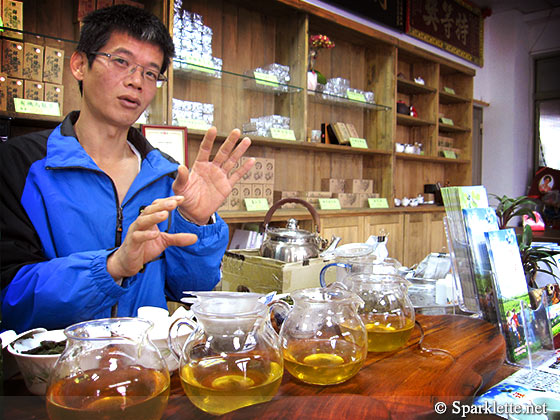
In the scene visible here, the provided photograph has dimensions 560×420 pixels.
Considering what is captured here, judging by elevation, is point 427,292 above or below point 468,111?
below

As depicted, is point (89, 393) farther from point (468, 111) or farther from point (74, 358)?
point (468, 111)

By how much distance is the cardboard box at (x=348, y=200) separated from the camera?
3461mm

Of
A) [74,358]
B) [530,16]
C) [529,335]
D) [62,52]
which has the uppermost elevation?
[530,16]

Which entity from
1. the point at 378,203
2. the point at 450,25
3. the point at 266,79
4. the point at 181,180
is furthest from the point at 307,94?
the point at 450,25

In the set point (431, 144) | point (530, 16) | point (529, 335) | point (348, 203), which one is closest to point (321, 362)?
point (529, 335)

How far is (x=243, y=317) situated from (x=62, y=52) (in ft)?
6.54

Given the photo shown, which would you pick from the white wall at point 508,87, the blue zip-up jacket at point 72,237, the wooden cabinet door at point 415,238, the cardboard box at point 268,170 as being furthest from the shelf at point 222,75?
the white wall at point 508,87

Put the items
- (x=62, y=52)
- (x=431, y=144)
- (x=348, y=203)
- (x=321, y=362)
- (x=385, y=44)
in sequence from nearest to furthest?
(x=321, y=362), (x=62, y=52), (x=348, y=203), (x=385, y=44), (x=431, y=144)

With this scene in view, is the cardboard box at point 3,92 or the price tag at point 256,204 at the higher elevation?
the cardboard box at point 3,92

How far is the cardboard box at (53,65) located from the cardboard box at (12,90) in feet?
0.39

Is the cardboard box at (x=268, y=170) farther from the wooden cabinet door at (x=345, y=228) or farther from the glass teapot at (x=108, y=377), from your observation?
the glass teapot at (x=108, y=377)

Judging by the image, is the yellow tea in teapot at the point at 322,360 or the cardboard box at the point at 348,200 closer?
the yellow tea in teapot at the point at 322,360

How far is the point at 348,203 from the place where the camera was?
3.53 m

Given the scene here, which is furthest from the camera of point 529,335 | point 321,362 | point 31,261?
point 31,261
